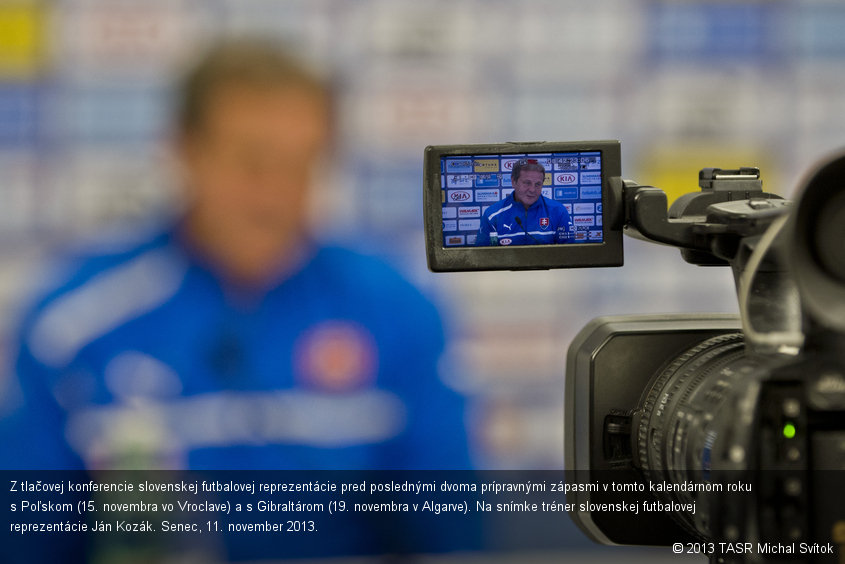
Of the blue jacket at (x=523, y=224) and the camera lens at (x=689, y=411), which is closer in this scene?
the camera lens at (x=689, y=411)

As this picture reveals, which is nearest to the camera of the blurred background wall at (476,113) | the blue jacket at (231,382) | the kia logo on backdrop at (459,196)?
the kia logo on backdrop at (459,196)

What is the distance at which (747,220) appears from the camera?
3.05ft

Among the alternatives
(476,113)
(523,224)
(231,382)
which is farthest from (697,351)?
(476,113)

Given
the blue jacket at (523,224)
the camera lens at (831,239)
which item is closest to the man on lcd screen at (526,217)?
the blue jacket at (523,224)

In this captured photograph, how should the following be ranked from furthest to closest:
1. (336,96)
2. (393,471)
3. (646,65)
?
1. (646,65)
2. (336,96)
3. (393,471)

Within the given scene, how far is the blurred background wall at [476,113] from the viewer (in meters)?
2.04

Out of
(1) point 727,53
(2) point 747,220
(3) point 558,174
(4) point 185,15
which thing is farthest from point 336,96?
(2) point 747,220

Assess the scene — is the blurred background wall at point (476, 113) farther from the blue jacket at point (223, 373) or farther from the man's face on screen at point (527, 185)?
the man's face on screen at point (527, 185)

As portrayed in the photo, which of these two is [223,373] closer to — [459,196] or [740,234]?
[459,196]

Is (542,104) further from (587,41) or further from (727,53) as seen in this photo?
(727,53)

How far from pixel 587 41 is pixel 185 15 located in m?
0.82

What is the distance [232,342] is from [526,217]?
3.29 ft

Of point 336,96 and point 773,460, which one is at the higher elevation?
point 336,96

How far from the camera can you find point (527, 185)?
104 centimetres
